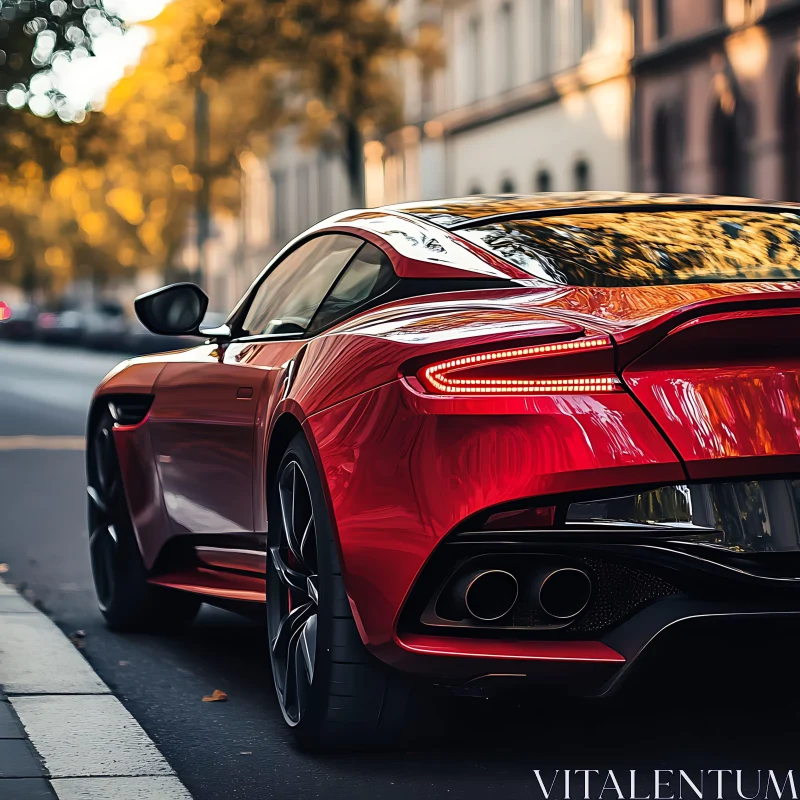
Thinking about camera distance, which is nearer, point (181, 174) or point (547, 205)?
point (547, 205)

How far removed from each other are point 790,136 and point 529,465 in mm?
24755

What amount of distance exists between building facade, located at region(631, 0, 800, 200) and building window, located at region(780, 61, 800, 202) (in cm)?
1

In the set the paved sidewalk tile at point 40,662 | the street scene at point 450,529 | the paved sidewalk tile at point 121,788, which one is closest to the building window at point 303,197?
the street scene at point 450,529

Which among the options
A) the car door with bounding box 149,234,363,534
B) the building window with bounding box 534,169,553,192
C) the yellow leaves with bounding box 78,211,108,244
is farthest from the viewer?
the yellow leaves with bounding box 78,211,108,244

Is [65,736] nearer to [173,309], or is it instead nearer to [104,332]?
[173,309]

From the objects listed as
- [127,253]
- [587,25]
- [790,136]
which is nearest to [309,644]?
[790,136]

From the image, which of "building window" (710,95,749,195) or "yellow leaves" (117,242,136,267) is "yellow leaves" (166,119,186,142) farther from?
"building window" (710,95,749,195)

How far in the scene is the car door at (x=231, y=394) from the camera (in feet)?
17.4

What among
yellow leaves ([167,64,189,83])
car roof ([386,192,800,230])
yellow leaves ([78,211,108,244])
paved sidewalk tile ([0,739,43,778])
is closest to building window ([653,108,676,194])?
yellow leaves ([167,64,189,83])

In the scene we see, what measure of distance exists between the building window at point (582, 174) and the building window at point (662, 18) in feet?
12.6

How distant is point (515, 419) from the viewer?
391 cm

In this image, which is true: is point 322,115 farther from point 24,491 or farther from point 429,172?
point 24,491

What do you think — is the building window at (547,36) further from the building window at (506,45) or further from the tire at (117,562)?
the tire at (117,562)

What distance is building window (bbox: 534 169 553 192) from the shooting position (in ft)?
125
